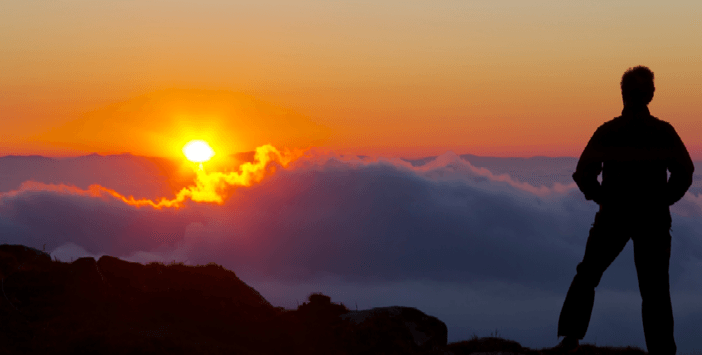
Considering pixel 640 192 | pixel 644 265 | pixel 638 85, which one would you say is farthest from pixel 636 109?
pixel 644 265

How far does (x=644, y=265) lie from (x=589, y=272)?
0.75 metres

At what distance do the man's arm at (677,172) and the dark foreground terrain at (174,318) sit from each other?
2.81m

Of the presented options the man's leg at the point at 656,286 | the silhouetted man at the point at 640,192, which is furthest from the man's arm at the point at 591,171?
the man's leg at the point at 656,286

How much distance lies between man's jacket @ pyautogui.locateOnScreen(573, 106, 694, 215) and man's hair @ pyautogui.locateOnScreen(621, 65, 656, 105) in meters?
0.15

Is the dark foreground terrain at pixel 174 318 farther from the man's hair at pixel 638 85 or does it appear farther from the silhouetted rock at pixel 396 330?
the man's hair at pixel 638 85

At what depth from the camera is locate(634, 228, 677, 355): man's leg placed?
8148mm

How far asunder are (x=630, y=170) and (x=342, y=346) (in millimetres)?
6047

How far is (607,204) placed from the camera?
8.31 meters

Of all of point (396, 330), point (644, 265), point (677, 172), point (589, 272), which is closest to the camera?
point (677, 172)

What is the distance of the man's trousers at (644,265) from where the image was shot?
8148 millimetres

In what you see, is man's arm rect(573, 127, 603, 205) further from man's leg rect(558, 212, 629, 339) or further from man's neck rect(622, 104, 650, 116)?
man's neck rect(622, 104, 650, 116)

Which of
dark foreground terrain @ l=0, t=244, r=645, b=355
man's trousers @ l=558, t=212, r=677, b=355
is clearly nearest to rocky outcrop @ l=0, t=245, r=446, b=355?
dark foreground terrain @ l=0, t=244, r=645, b=355

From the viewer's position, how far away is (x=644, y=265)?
8219mm

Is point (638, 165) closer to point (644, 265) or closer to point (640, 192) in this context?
point (640, 192)
